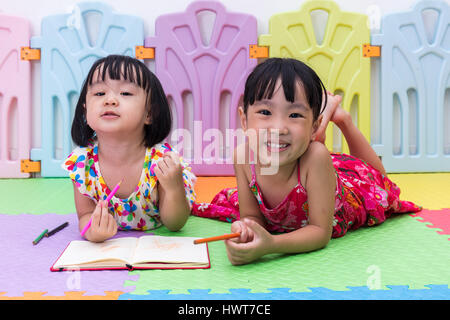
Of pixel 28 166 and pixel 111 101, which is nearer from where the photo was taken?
pixel 111 101

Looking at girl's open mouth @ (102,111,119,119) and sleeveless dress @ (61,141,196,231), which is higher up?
girl's open mouth @ (102,111,119,119)

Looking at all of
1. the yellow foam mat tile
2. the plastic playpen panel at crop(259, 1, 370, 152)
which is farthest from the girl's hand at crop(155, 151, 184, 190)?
the plastic playpen panel at crop(259, 1, 370, 152)

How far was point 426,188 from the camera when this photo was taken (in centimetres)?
175

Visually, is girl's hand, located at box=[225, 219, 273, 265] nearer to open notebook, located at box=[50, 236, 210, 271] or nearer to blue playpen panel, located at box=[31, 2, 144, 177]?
open notebook, located at box=[50, 236, 210, 271]

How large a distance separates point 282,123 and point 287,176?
141 mm

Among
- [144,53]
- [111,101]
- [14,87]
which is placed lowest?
[111,101]

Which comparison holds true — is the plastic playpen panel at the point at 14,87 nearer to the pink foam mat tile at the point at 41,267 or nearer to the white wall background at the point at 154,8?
the white wall background at the point at 154,8

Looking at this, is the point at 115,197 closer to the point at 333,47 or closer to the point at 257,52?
the point at 257,52

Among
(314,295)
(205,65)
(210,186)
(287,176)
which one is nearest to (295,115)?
(287,176)

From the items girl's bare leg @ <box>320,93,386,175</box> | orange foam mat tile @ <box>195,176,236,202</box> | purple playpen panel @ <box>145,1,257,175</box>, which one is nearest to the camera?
girl's bare leg @ <box>320,93,386,175</box>

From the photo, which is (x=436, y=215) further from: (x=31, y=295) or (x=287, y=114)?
(x=31, y=295)

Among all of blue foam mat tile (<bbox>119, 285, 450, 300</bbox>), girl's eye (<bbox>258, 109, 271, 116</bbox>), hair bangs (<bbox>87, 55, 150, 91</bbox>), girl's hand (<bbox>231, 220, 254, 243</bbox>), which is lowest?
blue foam mat tile (<bbox>119, 285, 450, 300</bbox>)

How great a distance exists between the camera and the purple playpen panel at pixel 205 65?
2035mm

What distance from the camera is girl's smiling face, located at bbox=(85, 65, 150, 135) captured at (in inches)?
42.9
